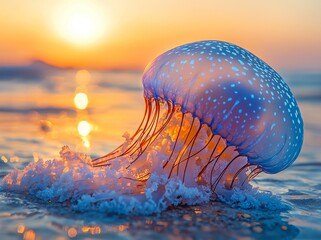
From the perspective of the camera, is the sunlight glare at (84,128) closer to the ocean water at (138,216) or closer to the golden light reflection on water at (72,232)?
the ocean water at (138,216)

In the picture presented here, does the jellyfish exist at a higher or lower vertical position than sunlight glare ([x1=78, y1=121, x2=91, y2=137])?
lower

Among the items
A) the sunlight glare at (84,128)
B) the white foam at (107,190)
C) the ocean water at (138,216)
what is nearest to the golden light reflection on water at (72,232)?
the ocean water at (138,216)

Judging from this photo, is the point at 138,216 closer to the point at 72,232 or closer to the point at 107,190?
the point at 107,190

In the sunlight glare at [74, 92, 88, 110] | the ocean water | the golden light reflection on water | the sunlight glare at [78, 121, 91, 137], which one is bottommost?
the golden light reflection on water

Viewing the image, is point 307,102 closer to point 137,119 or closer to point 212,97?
point 137,119

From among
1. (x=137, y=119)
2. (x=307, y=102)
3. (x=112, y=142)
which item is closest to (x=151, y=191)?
(x=112, y=142)

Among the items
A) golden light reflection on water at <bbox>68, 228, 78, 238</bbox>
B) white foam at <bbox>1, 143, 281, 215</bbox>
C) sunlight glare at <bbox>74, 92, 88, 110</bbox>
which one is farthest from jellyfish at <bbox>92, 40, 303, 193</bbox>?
sunlight glare at <bbox>74, 92, 88, 110</bbox>

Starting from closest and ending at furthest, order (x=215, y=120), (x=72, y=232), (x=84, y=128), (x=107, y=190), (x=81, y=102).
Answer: (x=72, y=232) < (x=215, y=120) < (x=107, y=190) < (x=84, y=128) < (x=81, y=102)

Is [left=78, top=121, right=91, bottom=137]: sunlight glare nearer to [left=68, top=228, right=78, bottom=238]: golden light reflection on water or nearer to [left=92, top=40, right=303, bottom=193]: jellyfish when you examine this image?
[left=92, top=40, right=303, bottom=193]: jellyfish

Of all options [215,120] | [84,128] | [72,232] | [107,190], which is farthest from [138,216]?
[84,128]
